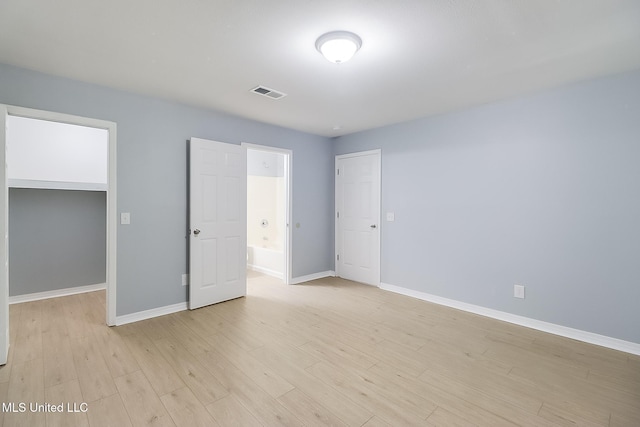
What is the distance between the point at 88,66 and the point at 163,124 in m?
0.88

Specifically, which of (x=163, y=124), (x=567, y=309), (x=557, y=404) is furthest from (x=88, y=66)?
(x=567, y=309)

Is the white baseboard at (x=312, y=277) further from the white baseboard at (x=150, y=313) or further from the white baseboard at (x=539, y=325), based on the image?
the white baseboard at (x=150, y=313)

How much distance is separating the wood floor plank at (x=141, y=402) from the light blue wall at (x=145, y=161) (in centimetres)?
123

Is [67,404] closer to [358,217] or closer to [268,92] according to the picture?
[268,92]

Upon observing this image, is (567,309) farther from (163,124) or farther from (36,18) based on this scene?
(36,18)

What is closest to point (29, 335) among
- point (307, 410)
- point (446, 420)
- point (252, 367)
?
point (252, 367)

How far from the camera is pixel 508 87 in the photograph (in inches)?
115

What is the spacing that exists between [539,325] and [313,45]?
348cm

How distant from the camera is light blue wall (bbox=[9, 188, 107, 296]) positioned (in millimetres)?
3678

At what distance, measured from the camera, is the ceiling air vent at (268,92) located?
297 centimetres

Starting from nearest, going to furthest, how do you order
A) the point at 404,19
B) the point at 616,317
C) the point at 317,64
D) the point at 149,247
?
the point at 404,19, the point at 317,64, the point at 616,317, the point at 149,247

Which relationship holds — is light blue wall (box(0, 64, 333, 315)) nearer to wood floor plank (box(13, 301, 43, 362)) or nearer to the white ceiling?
the white ceiling

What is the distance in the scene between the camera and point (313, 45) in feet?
7.07

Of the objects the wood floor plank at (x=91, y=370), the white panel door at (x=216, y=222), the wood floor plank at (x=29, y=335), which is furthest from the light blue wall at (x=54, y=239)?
the white panel door at (x=216, y=222)
